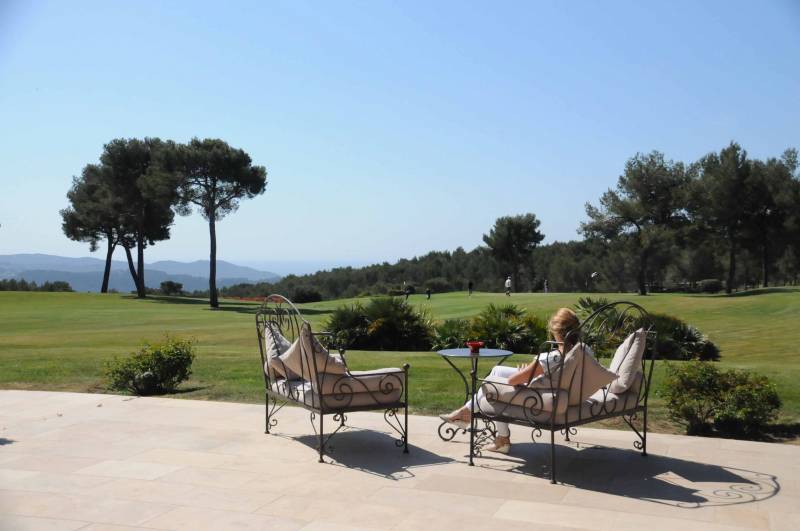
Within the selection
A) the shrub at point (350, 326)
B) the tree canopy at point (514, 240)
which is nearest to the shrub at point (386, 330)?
the shrub at point (350, 326)

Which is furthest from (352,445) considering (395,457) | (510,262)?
(510,262)

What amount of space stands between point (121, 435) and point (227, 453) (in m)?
1.31

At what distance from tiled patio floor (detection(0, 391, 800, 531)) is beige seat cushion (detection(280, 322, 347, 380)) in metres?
0.73

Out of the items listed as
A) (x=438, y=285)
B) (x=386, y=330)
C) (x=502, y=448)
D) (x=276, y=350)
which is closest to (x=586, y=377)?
(x=502, y=448)

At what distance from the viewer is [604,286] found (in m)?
64.3

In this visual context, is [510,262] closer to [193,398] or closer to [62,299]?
[62,299]

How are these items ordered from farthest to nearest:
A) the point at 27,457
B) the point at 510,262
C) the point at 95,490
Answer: the point at 510,262
the point at 27,457
the point at 95,490

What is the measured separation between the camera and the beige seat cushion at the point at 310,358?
222 inches

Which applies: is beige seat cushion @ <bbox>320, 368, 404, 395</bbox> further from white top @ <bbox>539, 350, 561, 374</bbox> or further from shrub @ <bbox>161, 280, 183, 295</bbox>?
shrub @ <bbox>161, 280, 183, 295</bbox>

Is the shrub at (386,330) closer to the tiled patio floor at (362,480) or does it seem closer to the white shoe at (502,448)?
the tiled patio floor at (362,480)

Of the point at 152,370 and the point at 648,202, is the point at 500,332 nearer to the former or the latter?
the point at 152,370

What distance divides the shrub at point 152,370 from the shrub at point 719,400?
19.8 feet

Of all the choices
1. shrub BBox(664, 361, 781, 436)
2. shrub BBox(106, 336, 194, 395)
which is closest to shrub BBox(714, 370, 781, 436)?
shrub BBox(664, 361, 781, 436)

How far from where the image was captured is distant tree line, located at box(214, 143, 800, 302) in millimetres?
45219
